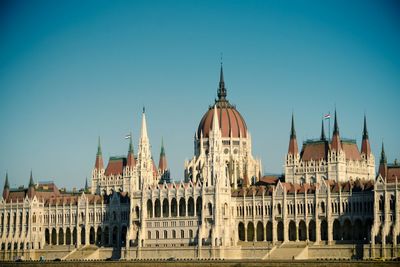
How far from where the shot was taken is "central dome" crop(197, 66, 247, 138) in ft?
599

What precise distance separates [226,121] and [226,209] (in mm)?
25320

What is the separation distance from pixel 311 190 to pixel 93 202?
4241cm

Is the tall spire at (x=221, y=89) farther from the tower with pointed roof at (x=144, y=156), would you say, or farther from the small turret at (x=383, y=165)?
the small turret at (x=383, y=165)

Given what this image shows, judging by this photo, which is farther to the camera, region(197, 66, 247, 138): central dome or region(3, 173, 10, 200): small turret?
region(3, 173, 10, 200): small turret

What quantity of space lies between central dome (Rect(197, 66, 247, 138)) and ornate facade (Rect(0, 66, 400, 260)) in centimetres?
21

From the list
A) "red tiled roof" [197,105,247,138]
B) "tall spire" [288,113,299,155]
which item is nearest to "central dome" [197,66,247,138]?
"red tiled roof" [197,105,247,138]

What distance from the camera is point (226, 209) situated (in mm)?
161625

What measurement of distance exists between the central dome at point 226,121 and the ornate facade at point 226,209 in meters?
0.21

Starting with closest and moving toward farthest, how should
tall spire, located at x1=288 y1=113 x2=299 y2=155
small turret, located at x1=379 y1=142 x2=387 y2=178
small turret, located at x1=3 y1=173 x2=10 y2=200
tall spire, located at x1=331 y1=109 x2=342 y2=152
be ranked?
small turret, located at x1=379 y1=142 x2=387 y2=178
tall spire, located at x1=331 y1=109 x2=342 y2=152
tall spire, located at x1=288 y1=113 x2=299 y2=155
small turret, located at x1=3 y1=173 x2=10 y2=200

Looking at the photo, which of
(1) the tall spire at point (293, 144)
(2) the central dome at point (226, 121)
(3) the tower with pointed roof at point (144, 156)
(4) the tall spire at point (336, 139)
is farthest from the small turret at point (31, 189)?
(4) the tall spire at point (336, 139)

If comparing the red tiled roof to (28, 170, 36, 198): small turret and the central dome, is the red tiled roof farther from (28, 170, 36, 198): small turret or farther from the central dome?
(28, 170, 36, 198): small turret

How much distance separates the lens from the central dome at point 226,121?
18262cm

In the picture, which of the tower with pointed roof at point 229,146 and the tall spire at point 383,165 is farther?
the tower with pointed roof at point 229,146

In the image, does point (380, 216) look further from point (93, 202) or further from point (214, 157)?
point (93, 202)
